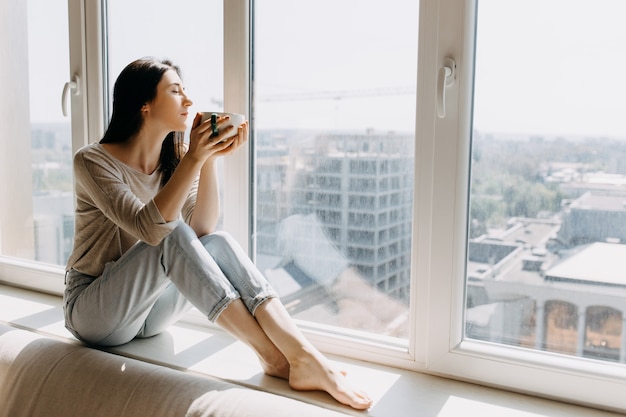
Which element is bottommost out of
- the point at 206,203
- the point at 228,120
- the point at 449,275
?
the point at 449,275

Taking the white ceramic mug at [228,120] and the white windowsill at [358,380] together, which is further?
the white ceramic mug at [228,120]

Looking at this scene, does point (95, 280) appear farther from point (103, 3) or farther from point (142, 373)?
point (103, 3)

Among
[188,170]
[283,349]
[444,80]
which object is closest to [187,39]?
[188,170]

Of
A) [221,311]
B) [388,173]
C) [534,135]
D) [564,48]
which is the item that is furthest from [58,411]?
[564,48]

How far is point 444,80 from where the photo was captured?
54.5 inches

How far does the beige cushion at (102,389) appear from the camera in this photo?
1263 millimetres

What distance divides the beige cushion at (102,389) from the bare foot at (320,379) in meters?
0.13

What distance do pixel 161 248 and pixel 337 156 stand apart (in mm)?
513

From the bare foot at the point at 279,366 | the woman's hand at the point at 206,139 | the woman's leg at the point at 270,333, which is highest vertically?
the woman's hand at the point at 206,139

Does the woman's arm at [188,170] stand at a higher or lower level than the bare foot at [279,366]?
higher

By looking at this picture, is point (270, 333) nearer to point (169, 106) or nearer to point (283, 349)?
point (283, 349)

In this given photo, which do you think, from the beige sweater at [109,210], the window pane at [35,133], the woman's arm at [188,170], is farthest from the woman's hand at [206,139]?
the window pane at [35,133]

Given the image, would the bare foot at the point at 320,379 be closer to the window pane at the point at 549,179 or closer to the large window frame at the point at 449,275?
the large window frame at the point at 449,275

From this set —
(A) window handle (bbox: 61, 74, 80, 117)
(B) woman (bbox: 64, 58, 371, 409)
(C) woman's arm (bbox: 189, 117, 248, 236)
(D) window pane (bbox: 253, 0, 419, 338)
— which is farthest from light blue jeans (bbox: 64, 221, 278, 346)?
(A) window handle (bbox: 61, 74, 80, 117)
